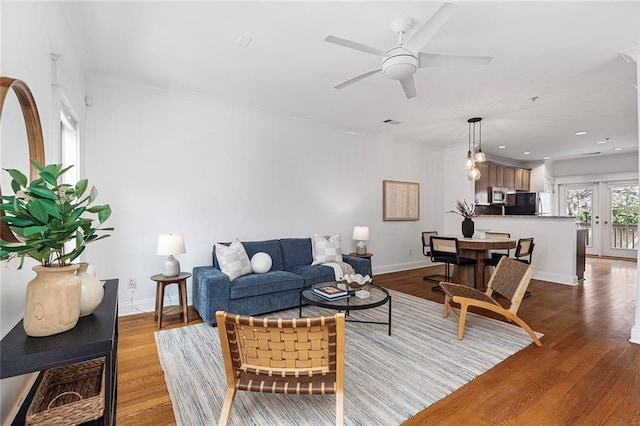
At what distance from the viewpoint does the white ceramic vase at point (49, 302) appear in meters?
1.16

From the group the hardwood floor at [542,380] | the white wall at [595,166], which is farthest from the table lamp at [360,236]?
the white wall at [595,166]

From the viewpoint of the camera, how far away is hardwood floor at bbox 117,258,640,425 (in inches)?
73.2

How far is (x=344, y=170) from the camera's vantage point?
217 inches

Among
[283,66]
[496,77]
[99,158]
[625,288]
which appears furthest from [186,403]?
[625,288]

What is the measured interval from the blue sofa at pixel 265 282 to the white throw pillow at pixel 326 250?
5.7 inches

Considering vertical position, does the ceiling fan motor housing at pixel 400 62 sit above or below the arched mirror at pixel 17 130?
above

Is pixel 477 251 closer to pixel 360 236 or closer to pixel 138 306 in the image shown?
pixel 360 236

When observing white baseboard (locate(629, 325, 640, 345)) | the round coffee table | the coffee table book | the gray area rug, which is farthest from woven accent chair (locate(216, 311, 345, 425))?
white baseboard (locate(629, 325, 640, 345))

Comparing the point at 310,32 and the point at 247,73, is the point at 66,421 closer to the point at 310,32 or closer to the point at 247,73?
the point at 310,32

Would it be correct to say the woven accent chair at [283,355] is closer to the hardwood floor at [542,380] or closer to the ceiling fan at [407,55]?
the hardwood floor at [542,380]

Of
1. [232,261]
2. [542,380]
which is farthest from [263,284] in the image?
[542,380]

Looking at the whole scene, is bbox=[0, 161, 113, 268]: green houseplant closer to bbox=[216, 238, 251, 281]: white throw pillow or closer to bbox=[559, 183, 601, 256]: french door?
bbox=[216, 238, 251, 281]: white throw pillow

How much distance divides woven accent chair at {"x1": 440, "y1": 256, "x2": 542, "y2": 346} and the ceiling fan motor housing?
2.08 m

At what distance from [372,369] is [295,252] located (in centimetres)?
227
